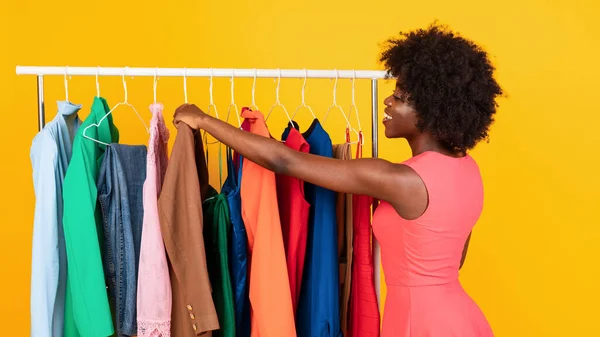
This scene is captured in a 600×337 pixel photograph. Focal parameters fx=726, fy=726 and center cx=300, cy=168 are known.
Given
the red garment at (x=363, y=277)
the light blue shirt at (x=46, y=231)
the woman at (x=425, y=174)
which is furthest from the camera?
the red garment at (x=363, y=277)

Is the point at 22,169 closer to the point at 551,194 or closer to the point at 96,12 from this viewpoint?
the point at 96,12

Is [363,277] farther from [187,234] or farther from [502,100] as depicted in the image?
[502,100]

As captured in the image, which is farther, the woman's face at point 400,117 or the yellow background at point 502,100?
the yellow background at point 502,100

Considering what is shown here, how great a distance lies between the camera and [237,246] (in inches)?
103

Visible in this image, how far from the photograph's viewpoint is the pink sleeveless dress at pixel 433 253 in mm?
2400

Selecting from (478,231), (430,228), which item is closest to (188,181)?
(430,228)

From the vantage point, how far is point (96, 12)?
4188mm

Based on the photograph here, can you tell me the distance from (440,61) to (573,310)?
2.61 metres

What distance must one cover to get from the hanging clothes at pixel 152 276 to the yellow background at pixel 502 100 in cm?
176

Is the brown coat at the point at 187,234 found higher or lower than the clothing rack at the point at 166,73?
lower

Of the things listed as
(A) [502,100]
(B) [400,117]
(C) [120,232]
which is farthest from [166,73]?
(A) [502,100]

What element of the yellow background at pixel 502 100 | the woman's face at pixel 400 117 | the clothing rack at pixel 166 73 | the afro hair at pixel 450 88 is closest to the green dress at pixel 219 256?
the clothing rack at pixel 166 73

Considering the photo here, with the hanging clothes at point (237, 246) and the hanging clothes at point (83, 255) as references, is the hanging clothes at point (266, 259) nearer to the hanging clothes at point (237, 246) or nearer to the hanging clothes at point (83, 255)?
the hanging clothes at point (237, 246)

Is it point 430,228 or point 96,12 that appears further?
point 96,12
